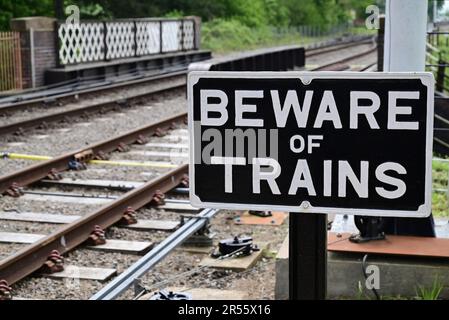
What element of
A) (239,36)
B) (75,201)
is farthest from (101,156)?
(239,36)

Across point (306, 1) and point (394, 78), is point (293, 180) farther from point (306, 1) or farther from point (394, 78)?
point (306, 1)

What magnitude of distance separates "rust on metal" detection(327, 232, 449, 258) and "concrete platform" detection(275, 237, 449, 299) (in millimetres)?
43

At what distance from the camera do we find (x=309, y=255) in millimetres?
1760

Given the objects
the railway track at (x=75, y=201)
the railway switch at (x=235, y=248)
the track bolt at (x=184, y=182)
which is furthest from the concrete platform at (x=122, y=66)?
the railway switch at (x=235, y=248)

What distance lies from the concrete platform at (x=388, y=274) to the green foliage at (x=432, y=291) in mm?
15

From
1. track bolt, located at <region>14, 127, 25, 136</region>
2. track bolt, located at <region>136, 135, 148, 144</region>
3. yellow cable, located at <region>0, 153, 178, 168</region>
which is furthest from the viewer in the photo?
track bolt, located at <region>14, 127, 25, 136</region>

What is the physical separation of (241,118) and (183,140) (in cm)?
954

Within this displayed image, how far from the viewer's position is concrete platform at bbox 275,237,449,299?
13.4 feet

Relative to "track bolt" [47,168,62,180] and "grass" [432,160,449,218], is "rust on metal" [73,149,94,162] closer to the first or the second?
"track bolt" [47,168,62,180]

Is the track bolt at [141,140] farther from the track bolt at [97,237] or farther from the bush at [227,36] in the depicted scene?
the bush at [227,36]

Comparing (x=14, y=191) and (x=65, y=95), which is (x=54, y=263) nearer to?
(x=14, y=191)

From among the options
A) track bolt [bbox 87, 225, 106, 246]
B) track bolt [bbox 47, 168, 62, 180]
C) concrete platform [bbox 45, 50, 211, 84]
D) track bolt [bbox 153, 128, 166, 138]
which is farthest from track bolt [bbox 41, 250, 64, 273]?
concrete platform [bbox 45, 50, 211, 84]

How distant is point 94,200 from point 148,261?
105 inches

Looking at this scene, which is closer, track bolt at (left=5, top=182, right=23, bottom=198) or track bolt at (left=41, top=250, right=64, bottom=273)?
track bolt at (left=41, top=250, right=64, bottom=273)
